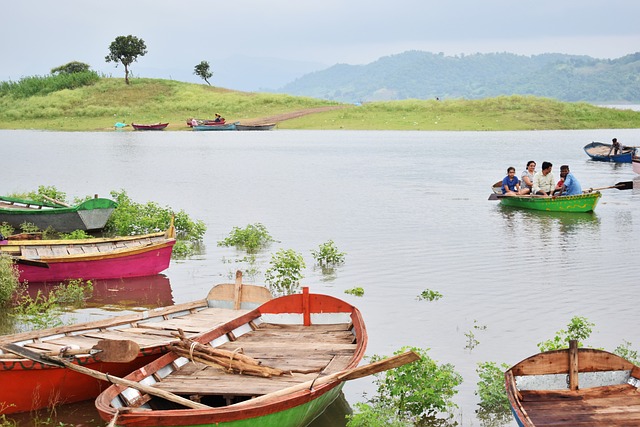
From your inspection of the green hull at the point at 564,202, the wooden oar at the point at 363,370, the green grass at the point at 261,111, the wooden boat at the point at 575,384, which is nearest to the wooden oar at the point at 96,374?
the wooden oar at the point at 363,370

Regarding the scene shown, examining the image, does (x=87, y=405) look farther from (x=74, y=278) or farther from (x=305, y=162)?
(x=305, y=162)

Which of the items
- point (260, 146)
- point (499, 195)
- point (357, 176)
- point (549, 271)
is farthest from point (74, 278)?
point (260, 146)

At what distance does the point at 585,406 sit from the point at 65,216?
15.3m

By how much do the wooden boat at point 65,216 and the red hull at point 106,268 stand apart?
4.26 meters

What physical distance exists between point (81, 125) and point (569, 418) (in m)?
82.6

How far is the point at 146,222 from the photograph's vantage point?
21312mm

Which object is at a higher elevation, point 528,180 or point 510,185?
point 528,180

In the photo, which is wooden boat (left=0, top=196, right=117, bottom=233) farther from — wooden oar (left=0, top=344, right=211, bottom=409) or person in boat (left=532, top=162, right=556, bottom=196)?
person in boat (left=532, top=162, right=556, bottom=196)

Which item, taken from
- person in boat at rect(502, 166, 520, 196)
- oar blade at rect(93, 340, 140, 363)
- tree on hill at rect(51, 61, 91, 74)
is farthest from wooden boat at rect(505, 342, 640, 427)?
tree on hill at rect(51, 61, 91, 74)

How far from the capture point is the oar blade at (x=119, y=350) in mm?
9055

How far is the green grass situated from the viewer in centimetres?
8075

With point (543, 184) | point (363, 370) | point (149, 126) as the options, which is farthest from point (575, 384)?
point (149, 126)

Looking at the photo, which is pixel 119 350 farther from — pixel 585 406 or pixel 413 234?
pixel 413 234

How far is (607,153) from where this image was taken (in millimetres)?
47719
